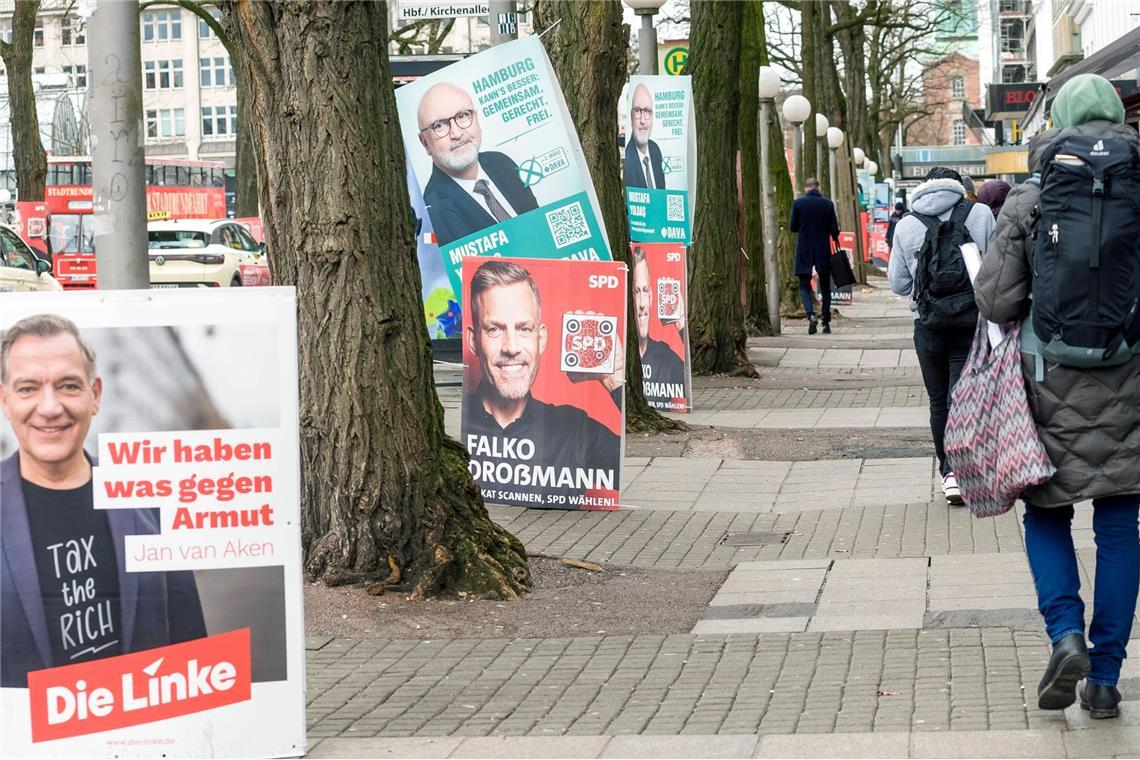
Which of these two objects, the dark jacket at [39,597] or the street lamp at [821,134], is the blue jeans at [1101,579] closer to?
the dark jacket at [39,597]

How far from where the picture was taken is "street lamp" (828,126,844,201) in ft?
133

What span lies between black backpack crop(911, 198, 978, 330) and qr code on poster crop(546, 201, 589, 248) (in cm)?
270

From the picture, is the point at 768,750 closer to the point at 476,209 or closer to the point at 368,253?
the point at 368,253

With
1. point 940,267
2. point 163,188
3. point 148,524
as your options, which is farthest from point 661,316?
point 163,188

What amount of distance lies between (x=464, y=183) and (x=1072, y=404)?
6396 millimetres

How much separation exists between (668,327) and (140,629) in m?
10.3

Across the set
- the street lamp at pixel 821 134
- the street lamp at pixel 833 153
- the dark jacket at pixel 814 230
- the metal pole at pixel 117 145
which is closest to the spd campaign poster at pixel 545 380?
the metal pole at pixel 117 145

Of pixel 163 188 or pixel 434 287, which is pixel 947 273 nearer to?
pixel 434 287

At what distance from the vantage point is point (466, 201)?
11.4 metres

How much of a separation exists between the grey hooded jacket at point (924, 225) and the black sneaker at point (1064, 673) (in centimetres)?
403

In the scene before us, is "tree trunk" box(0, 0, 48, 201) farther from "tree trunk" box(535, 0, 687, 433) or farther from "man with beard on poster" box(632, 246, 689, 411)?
"tree trunk" box(535, 0, 687, 433)

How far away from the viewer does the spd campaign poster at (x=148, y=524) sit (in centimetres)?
497

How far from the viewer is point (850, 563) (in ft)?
28.5

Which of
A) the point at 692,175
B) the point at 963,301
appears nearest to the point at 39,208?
the point at 692,175
